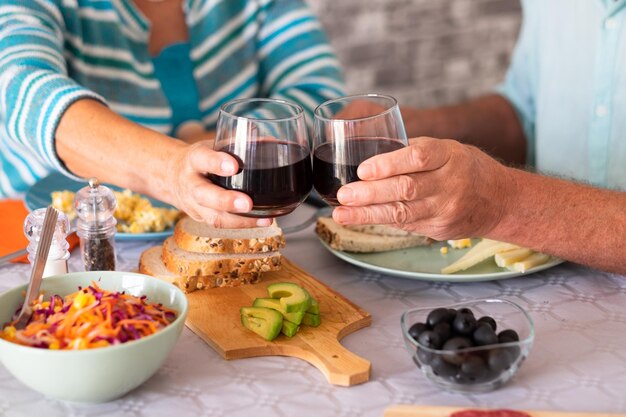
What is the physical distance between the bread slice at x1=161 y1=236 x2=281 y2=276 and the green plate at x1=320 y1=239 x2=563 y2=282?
172 millimetres

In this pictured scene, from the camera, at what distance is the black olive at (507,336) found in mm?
1247

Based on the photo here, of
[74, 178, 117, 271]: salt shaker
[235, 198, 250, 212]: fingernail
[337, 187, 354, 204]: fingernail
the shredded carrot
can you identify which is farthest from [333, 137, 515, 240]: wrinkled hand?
[74, 178, 117, 271]: salt shaker

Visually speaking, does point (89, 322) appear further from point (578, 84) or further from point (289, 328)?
point (578, 84)

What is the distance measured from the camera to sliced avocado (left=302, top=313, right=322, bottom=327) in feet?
4.77

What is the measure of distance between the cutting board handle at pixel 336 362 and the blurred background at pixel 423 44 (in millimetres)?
2763

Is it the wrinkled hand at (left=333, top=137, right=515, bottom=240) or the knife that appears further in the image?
the knife

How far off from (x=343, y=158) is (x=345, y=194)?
0.20ft

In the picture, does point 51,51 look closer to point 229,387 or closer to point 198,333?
point 198,333

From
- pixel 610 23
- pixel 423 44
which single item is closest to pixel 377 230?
pixel 610 23

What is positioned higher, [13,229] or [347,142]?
[347,142]

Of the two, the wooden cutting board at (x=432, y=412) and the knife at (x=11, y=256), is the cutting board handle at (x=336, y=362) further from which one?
the knife at (x=11, y=256)

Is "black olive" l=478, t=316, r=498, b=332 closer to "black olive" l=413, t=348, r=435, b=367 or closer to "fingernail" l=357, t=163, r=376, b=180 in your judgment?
"black olive" l=413, t=348, r=435, b=367

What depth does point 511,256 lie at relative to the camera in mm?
1653

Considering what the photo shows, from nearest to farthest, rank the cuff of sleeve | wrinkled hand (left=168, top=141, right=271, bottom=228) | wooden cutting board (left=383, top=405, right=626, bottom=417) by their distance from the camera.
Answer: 1. wooden cutting board (left=383, top=405, right=626, bottom=417)
2. wrinkled hand (left=168, top=141, right=271, bottom=228)
3. the cuff of sleeve
